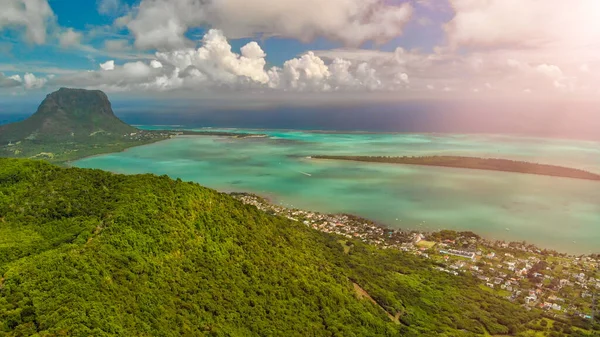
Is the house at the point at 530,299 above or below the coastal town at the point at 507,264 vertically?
below

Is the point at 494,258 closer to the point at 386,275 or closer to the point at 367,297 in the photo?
the point at 386,275

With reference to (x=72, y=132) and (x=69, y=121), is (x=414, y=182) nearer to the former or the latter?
(x=72, y=132)

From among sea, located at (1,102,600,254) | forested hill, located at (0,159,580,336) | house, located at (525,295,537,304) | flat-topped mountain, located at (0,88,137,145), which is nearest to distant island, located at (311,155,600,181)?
sea, located at (1,102,600,254)

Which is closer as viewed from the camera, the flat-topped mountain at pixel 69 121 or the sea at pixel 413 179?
the sea at pixel 413 179

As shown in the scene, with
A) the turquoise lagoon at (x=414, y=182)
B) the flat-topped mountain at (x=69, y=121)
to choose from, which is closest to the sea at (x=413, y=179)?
the turquoise lagoon at (x=414, y=182)

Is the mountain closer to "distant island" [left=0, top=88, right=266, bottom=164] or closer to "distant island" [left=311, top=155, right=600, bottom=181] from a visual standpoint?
"distant island" [left=0, top=88, right=266, bottom=164]

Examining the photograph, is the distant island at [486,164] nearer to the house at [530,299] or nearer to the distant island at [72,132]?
the house at [530,299]

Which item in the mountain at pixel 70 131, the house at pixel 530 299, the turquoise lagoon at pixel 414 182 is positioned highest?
the mountain at pixel 70 131
